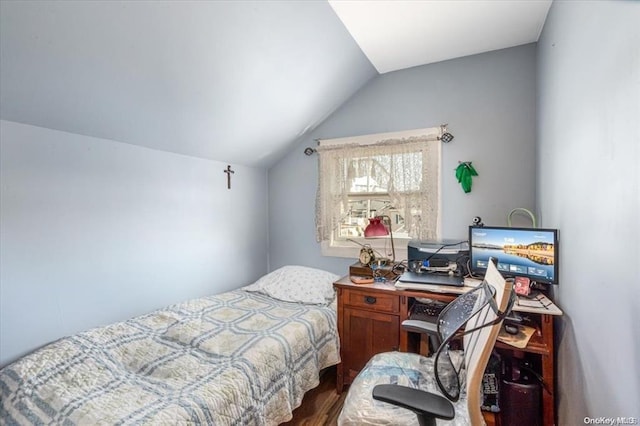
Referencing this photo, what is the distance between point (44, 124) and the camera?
1.74m

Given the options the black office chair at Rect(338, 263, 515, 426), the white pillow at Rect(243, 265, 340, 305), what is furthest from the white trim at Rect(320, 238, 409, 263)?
the black office chair at Rect(338, 263, 515, 426)

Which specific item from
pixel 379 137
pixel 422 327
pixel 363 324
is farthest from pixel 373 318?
pixel 379 137

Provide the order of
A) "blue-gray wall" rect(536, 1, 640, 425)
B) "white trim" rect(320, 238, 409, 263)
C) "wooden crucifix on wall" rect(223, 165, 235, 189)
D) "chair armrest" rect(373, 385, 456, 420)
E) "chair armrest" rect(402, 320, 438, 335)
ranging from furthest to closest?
"wooden crucifix on wall" rect(223, 165, 235, 189) < "white trim" rect(320, 238, 409, 263) < "chair armrest" rect(402, 320, 438, 335) < "chair armrest" rect(373, 385, 456, 420) < "blue-gray wall" rect(536, 1, 640, 425)

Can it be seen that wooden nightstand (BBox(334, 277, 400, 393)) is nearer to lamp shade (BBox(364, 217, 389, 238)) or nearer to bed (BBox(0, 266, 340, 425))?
bed (BBox(0, 266, 340, 425))

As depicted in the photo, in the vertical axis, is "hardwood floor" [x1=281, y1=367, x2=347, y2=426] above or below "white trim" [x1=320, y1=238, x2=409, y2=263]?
below

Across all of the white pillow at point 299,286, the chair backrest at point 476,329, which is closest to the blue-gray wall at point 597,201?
the chair backrest at point 476,329

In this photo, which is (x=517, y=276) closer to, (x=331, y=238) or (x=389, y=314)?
(x=389, y=314)

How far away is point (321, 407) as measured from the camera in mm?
2012

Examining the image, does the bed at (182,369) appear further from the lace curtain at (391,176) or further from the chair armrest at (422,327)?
the lace curtain at (391,176)

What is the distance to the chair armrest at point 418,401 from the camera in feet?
3.14

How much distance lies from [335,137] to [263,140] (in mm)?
737

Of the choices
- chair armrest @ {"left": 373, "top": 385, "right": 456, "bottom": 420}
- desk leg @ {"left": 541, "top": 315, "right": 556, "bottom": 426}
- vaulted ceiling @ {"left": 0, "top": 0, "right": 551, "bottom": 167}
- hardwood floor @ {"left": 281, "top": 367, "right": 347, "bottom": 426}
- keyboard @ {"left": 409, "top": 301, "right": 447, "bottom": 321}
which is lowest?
hardwood floor @ {"left": 281, "top": 367, "right": 347, "bottom": 426}

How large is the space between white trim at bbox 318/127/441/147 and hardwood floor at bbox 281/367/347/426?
6.95 feet

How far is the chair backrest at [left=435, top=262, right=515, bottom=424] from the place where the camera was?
0.97 meters
